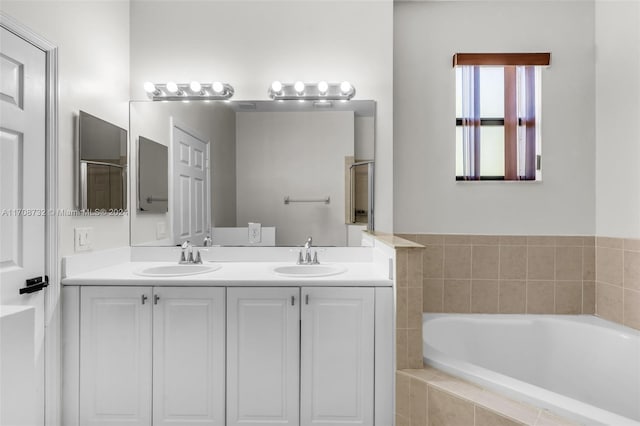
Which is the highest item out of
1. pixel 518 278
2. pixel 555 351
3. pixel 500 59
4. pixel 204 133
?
pixel 500 59

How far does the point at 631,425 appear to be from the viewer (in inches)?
45.4

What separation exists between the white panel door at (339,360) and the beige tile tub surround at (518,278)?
0.91 meters

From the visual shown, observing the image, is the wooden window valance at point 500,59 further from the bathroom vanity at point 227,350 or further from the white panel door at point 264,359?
the white panel door at point 264,359

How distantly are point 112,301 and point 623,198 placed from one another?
9.83 feet

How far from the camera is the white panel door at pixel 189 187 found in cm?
234

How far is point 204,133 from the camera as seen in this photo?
234cm

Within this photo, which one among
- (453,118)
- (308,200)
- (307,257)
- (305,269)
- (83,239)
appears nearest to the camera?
(83,239)

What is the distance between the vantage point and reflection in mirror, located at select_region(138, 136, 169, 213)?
232cm

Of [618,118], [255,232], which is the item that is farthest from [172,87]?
[618,118]

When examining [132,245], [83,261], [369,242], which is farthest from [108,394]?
[369,242]

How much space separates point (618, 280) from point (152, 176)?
3.07 meters

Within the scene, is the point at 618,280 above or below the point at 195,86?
below

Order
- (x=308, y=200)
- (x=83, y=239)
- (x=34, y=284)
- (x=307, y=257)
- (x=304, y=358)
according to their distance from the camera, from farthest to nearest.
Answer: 1. (x=308, y=200)
2. (x=307, y=257)
3. (x=83, y=239)
4. (x=304, y=358)
5. (x=34, y=284)

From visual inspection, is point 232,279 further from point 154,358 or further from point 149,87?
point 149,87
